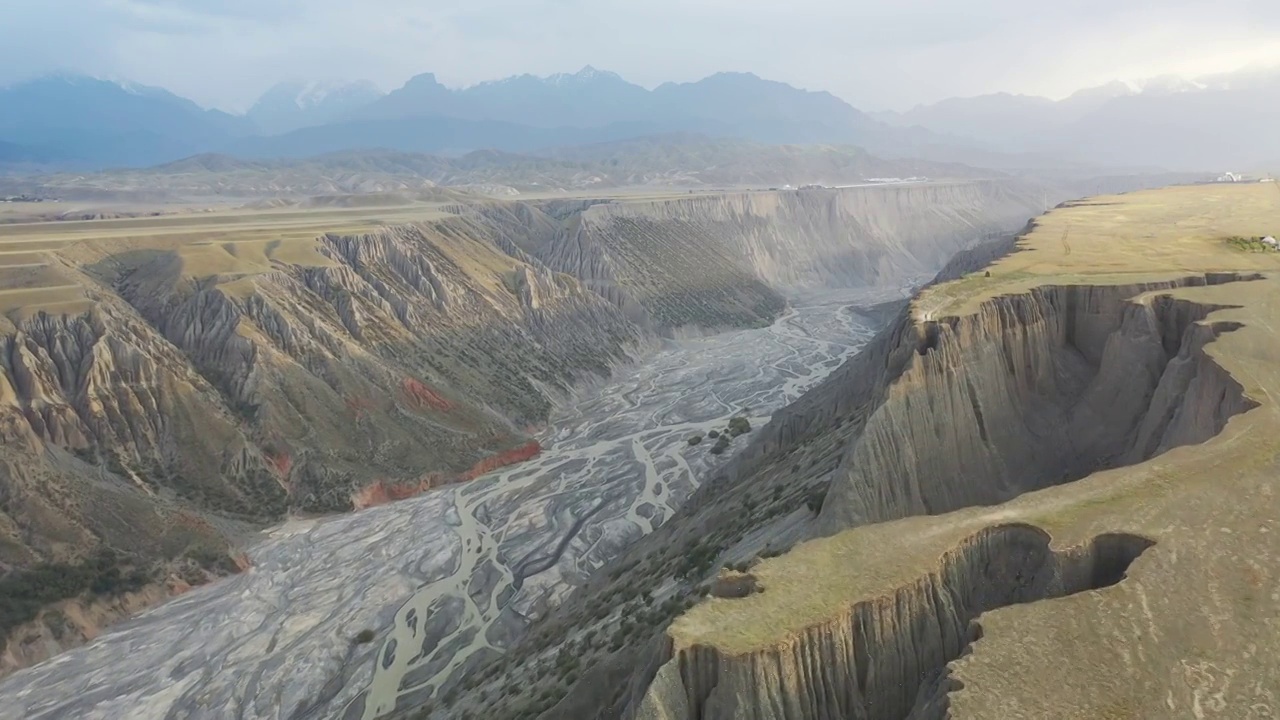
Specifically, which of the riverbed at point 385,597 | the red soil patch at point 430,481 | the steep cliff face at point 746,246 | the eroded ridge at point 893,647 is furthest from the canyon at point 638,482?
the steep cliff face at point 746,246

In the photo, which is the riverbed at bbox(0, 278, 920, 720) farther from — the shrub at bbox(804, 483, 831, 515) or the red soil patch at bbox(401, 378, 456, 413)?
the shrub at bbox(804, 483, 831, 515)

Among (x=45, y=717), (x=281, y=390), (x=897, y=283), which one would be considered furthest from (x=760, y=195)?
(x=45, y=717)

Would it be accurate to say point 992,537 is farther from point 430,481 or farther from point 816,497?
point 430,481

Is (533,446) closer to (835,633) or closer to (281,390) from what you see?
(281,390)

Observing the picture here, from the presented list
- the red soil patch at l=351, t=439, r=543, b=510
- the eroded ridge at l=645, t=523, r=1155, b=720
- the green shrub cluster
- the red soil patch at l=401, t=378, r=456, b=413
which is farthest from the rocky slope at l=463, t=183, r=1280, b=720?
the red soil patch at l=401, t=378, r=456, b=413

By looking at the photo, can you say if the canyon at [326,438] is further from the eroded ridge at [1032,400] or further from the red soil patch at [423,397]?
the eroded ridge at [1032,400]
